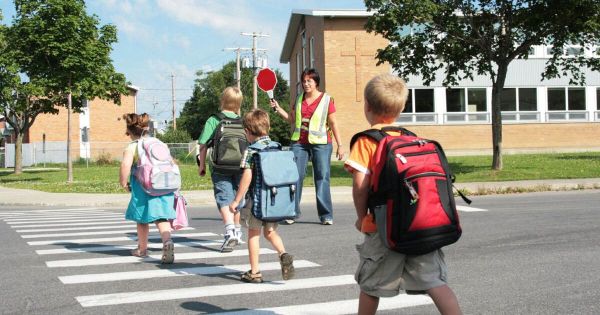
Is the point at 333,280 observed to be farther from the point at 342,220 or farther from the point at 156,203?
the point at 342,220

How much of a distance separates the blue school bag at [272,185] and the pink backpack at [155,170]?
1.54 metres

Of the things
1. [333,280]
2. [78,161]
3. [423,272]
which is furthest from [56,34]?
[78,161]

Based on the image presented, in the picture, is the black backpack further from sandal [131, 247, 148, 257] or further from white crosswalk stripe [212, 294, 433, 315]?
white crosswalk stripe [212, 294, 433, 315]

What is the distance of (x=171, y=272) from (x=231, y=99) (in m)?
2.00

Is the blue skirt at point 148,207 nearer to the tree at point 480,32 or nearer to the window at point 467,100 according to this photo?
the tree at point 480,32

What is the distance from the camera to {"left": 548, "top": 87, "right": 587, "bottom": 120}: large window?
39.0m

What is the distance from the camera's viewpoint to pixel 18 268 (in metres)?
6.89

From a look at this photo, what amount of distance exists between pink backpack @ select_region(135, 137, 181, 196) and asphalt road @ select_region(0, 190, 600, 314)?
786mm

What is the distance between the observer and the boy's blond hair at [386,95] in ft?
11.8

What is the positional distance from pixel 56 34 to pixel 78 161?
94.7 feet

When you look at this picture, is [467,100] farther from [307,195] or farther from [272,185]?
[272,185]

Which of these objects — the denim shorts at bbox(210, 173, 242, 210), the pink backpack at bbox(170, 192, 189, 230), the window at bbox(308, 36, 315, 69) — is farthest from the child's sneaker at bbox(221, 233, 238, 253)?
the window at bbox(308, 36, 315, 69)

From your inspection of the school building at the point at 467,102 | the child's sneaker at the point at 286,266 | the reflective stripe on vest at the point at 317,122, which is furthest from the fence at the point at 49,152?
the child's sneaker at the point at 286,266

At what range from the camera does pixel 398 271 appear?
352 centimetres
